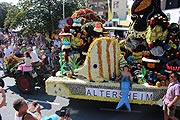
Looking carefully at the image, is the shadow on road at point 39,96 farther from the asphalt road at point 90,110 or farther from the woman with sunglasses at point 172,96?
the woman with sunglasses at point 172,96

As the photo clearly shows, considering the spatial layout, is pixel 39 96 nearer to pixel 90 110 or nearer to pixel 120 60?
Answer: pixel 90 110

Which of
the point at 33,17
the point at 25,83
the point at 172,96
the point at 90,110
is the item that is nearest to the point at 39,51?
the point at 25,83

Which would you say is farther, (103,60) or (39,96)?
(39,96)

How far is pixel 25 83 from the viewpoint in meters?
8.30

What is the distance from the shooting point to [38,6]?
18578mm

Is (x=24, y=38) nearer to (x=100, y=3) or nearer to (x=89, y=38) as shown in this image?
(x=89, y=38)

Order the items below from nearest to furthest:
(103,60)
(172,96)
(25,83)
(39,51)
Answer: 1. (172,96)
2. (103,60)
3. (25,83)
4. (39,51)

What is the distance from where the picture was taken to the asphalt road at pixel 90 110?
260 inches

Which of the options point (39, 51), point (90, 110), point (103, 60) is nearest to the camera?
point (103, 60)

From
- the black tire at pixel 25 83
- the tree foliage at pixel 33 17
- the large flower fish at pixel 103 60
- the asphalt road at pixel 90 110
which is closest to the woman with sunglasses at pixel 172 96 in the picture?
the asphalt road at pixel 90 110

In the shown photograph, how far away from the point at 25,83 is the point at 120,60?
3.44 m

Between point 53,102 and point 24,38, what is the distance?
12406mm

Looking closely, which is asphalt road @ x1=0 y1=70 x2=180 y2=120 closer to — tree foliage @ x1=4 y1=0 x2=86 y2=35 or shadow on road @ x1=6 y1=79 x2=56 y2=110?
shadow on road @ x1=6 y1=79 x2=56 y2=110

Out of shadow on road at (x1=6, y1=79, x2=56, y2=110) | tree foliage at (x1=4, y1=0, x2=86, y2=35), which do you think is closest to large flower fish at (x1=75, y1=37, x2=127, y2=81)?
shadow on road at (x1=6, y1=79, x2=56, y2=110)
